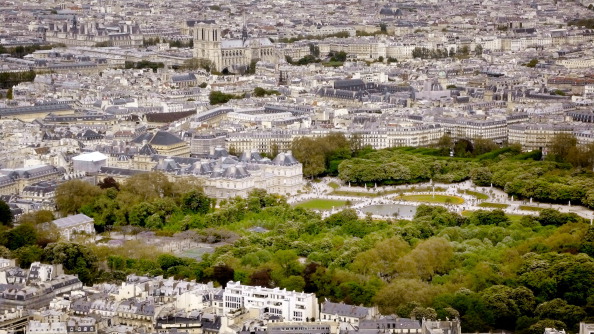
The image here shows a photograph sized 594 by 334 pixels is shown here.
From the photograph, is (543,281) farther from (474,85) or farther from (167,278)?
(474,85)

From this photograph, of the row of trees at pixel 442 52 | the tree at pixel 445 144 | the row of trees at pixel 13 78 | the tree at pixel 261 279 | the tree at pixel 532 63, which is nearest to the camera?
the tree at pixel 261 279

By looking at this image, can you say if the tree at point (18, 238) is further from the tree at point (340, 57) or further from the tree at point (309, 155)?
the tree at point (340, 57)

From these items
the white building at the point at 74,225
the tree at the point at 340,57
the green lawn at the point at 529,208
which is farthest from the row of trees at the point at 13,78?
the green lawn at the point at 529,208

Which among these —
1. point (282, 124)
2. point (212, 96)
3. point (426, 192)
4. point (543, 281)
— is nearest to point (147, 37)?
point (212, 96)

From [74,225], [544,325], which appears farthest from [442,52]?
[544,325]

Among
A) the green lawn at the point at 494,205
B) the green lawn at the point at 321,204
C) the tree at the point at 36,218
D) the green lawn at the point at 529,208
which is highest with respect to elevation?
the tree at the point at 36,218

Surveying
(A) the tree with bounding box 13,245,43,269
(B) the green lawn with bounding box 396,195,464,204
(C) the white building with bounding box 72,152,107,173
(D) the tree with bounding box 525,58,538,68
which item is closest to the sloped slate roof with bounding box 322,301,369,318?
(A) the tree with bounding box 13,245,43,269
